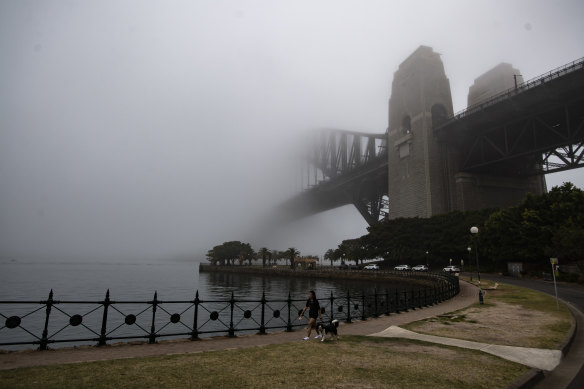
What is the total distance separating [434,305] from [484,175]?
70689mm

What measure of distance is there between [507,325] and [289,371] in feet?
34.3

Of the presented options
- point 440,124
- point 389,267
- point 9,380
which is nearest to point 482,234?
point 389,267

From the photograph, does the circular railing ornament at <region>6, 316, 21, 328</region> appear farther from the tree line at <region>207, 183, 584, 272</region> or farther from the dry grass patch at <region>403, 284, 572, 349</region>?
the tree line at <region>207, 183, 584, 272</region>

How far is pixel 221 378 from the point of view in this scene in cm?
651

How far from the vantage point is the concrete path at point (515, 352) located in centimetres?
828

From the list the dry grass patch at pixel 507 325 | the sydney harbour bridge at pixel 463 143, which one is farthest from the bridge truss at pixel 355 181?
the dry grass patch at pixel 507 325

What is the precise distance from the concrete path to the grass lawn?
666 millimetres

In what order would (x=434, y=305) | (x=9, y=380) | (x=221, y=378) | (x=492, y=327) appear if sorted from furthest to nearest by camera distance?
(x=434, y=305), (x=492, y=327), (x=221, y=378), (x=9, y=380)

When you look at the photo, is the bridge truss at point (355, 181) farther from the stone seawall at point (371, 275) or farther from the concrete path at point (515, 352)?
the concrete path at point (515, 352)

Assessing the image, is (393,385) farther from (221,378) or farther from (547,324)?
(547,324)

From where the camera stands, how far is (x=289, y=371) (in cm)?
711

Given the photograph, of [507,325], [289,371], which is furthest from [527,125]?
[289,371]

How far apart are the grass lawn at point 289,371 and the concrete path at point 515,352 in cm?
67

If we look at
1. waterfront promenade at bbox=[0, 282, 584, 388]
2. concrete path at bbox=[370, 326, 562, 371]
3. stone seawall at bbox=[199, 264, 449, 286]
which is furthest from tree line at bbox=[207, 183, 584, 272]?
waterfront promenade at bbox=[0, 282, 584, 388]
